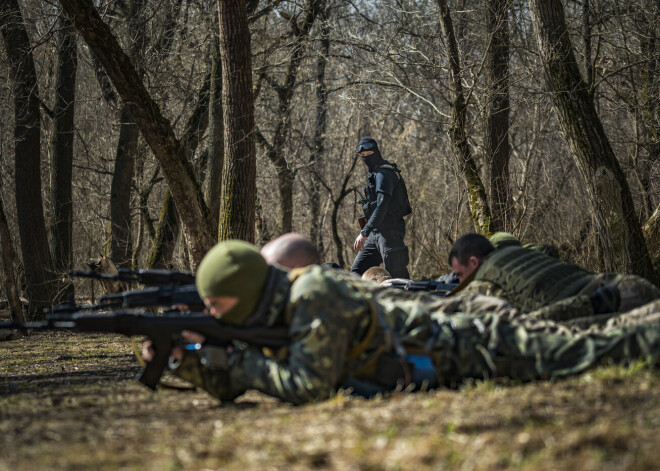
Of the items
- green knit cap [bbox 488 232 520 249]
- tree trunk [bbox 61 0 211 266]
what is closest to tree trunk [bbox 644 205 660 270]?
green knit cap [bbox 488 232 520 249]

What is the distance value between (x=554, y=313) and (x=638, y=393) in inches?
70.3

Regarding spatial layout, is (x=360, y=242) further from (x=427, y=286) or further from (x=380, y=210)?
(x=427, y=286)

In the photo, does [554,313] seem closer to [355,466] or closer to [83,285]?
[355,466]

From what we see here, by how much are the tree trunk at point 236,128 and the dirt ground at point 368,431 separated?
4.47m

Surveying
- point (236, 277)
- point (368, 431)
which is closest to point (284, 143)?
point (236, 277)

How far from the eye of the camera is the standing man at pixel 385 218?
388 inches

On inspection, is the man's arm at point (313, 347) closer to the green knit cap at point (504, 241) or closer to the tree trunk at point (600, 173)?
the green knit cap at point (504, 241)

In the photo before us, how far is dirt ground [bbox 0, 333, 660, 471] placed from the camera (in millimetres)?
2639

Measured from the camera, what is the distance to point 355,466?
260cm

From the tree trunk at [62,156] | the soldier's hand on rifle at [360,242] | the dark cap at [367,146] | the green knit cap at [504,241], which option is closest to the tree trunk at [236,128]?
the dark cap at [367,146]

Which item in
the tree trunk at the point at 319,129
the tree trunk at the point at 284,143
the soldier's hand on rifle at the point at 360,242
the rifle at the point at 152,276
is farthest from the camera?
the tree trunk at the point at 284,143

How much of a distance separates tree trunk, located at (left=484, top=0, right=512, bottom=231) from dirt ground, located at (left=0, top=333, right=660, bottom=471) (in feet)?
24.2

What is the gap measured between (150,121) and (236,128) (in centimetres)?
101

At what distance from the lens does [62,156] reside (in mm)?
14328
